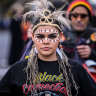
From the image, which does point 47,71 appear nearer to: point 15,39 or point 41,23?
point 41,23

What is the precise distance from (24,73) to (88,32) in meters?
1.88

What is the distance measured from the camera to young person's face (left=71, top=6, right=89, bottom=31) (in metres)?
4.25

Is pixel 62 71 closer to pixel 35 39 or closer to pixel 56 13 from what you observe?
pixel 35 39

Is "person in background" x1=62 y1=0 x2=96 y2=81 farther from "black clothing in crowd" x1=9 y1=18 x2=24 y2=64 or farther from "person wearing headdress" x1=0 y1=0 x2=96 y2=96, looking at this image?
"black clothing in crowd" x1=9 y1=18 x2=24 y2=64

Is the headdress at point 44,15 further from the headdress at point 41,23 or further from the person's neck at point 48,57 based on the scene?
the person's neck at point 48,57

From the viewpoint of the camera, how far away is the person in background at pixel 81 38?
13.1ft

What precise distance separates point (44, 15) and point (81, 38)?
4.75 feet

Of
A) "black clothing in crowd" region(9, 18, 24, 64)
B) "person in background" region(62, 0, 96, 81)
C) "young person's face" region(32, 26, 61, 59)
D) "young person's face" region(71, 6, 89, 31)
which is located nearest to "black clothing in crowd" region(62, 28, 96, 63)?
"person in background" region(62, 0, 96, 81)

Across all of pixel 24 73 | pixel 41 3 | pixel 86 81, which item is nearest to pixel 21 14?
pixel 41 3

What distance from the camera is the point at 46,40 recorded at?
9.68 ft

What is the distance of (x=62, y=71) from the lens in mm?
3062

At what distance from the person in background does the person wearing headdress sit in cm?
82

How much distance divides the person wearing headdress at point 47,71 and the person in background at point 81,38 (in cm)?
82

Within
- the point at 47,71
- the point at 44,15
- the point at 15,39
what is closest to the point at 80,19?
the point at 44,15
